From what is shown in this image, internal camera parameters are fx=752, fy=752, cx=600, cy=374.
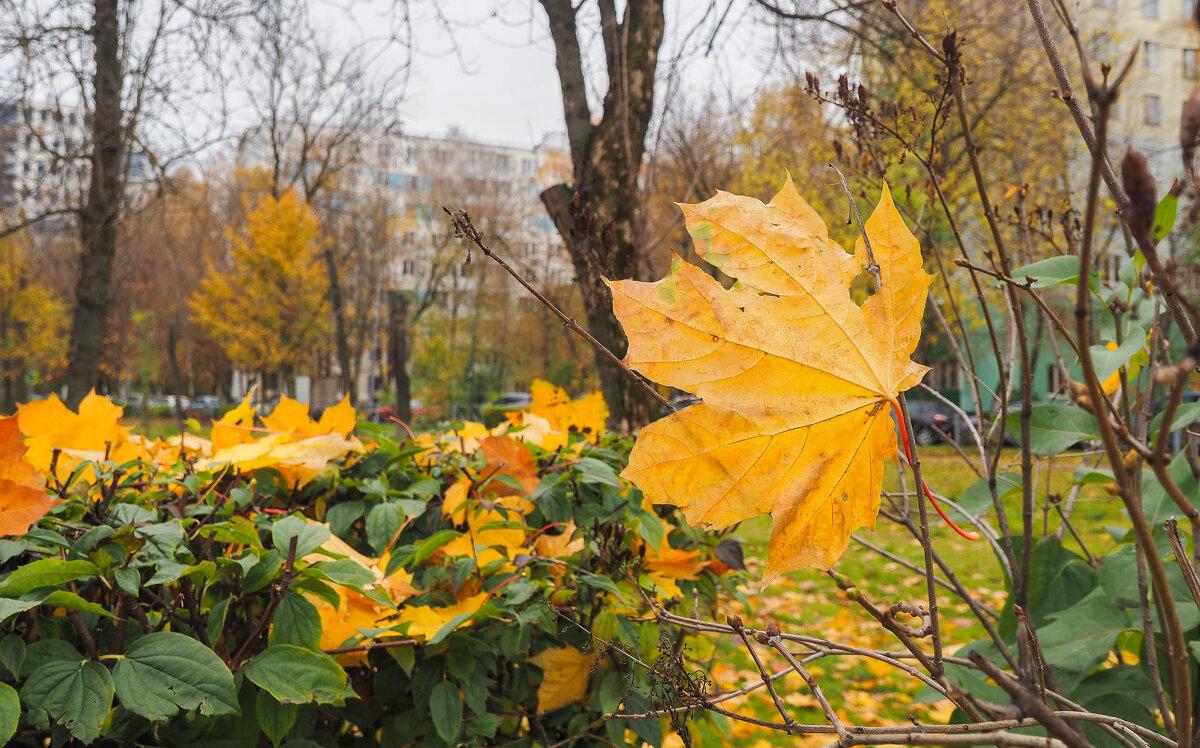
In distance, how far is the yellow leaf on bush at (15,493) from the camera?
0.98 m

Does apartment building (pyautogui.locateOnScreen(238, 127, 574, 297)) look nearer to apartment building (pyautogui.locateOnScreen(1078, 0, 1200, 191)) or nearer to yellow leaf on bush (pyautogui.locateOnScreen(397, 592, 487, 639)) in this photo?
apartment building (pyautogui.locateOnScreen(1078, 0, 1200, 191))

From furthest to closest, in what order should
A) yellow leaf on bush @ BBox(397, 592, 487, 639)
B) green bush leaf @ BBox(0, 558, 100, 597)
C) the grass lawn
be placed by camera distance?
the grass lawn → yellow leaf on bush @ BBox(397, 592, 487, 639) → green bush leaf @ BBox(0, 558, 100, 597)

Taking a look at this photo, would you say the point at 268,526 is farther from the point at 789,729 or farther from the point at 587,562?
the point at 789,729

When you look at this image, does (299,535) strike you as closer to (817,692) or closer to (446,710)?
(446,710)

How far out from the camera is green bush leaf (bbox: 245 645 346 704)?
3.30 ft

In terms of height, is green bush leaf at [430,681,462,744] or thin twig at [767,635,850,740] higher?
thin twig at [767,635,850,740]

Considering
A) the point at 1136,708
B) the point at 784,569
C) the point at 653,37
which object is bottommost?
the point at 1136,708

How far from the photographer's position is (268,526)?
4.29 ft

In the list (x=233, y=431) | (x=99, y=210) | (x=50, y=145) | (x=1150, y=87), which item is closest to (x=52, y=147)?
(x=50, y=145)

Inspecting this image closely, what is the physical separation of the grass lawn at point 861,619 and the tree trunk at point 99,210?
586cm

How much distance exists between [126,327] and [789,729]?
33.7m

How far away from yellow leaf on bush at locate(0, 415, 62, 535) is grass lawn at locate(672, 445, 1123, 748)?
123cm

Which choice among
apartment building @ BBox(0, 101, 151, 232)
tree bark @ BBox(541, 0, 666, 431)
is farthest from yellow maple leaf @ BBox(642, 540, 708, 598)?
apartment building @ BBox(0, 101, 151, 232)

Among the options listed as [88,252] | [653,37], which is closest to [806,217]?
[653,37]
